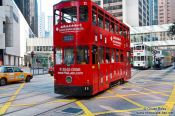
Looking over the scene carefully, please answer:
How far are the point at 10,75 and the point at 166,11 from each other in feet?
591

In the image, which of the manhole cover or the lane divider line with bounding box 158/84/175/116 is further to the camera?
the manhole cover

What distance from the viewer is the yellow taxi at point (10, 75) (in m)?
20.8

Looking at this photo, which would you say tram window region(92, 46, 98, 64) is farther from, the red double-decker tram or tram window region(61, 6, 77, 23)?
tram window region(61, 6, 77, 23)

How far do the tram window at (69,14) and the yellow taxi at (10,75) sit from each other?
32.7 feet

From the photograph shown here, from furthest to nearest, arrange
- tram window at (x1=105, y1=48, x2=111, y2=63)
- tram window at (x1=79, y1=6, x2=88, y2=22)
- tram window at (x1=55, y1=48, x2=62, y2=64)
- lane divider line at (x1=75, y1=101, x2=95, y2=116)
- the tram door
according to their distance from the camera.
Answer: tram window at (x1=105, y1=48, x2=111, y2=63), tram window at (x1=55, y1=48, x2=62, y2=64), the tram door, tram window at (x1=79, y1=6, x2=88, y2=22), lane divider line at (x1=75, y1=101, x2=95, y2=116)

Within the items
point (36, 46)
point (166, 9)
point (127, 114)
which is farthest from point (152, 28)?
point (166, 9)

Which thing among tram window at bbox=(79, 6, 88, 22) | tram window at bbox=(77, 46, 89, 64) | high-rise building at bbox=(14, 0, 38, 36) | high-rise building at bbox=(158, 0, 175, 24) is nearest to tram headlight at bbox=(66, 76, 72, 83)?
tram window at bbox=(77, 46, 89, 64)

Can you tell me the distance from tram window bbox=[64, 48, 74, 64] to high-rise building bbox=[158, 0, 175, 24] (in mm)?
180124

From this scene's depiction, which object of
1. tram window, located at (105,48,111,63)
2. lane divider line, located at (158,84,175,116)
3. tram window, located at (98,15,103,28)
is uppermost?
tram window, located at (98,15,103,28)

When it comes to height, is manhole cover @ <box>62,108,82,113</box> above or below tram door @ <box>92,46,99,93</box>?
below

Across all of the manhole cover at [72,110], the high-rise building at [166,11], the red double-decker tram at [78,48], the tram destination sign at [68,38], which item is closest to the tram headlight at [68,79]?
the red double-decker tram at [78,48]

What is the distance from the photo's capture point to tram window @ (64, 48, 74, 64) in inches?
478

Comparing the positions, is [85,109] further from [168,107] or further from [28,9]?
[28,9]

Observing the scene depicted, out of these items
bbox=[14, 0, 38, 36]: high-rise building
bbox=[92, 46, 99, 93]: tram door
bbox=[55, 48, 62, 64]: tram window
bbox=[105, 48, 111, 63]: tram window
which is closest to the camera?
bbox=[92, 46, 99, 93]: tram door
